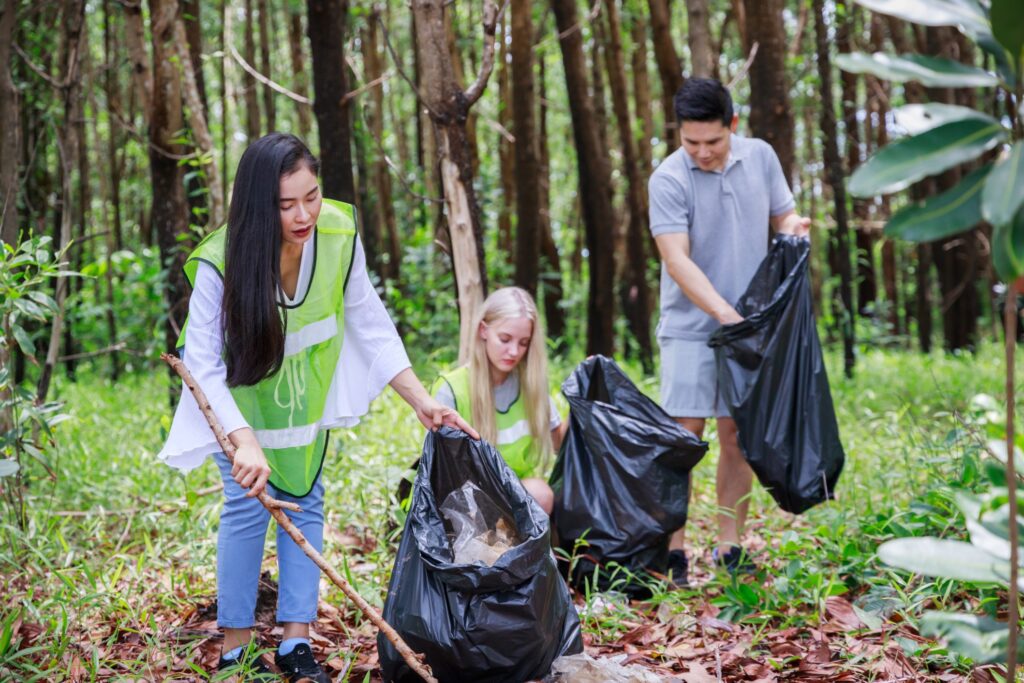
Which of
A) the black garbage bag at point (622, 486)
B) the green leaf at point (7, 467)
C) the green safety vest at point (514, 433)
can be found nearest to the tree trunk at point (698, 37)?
the black garbage bag at point (622, 486)

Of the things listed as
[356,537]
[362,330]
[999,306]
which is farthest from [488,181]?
[362,330]

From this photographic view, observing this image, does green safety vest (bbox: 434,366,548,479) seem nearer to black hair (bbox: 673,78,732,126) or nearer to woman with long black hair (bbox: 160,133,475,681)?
woman with long black hair (bbox: 160,133,475,681)

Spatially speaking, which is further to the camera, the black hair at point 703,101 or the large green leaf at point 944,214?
the black hair at point 703,101

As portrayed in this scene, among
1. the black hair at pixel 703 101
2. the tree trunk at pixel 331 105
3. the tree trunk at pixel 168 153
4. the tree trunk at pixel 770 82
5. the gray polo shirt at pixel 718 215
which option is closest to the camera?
the black hair at pixel 703 101

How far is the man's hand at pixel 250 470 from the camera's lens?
2318 mm

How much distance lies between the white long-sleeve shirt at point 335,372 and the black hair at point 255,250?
54 millimetres

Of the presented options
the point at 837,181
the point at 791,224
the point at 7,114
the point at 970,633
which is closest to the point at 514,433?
the point at 791,224

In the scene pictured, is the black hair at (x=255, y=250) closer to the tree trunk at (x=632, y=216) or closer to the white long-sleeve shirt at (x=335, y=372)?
the white long-sleeve shirt at (x=335, y=372)

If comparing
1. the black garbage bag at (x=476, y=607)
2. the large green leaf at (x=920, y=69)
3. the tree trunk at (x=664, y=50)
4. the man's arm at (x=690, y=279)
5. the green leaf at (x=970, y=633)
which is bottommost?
the black garbage bag at (x=476, y=607)

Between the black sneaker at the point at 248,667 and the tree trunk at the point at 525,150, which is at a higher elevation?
the tree trunk at the point at 525,150

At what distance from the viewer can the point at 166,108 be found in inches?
239

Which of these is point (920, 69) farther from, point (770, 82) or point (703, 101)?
point (770, 82)

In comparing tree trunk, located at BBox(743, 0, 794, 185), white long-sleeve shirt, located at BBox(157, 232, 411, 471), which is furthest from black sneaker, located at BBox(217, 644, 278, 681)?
tree trunk, located at BBox(743, 0, 794, 185)

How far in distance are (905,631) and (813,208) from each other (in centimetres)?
1435
